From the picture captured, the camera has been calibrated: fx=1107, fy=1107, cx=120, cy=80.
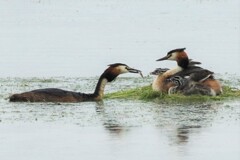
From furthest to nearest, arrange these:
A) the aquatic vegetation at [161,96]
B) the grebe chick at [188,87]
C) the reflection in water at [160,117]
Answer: the grebe chick at [188,87]
the aquatic vegetation at [161,96]
the reflection in water at [160,117]

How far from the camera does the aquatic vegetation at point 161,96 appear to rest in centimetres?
1789

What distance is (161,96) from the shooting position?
18203 mm

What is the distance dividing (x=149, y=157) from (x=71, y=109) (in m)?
4.42

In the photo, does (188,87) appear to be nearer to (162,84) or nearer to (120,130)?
(162,84)

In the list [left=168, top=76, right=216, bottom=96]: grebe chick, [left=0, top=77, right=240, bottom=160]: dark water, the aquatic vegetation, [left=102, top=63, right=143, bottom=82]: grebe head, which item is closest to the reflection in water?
[left=0, top=77, right=240, bottom=160]: dark water

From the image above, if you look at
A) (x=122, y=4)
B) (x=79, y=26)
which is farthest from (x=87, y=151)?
(x=122, y=4)

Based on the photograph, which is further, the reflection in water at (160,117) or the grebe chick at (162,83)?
the grebe chick at (162,83)

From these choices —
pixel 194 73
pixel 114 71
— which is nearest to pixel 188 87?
pixel 194 73

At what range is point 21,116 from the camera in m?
16.1

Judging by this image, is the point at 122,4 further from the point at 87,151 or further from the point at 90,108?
the point at 87,151

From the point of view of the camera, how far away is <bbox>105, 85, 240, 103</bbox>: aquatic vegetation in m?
17.9

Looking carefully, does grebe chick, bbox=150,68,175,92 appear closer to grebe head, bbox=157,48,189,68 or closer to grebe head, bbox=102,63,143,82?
grebe head, bbox=157,48,189,68

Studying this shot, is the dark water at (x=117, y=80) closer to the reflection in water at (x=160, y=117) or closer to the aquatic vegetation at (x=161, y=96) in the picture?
the reflection in water at (x=160, y=117)

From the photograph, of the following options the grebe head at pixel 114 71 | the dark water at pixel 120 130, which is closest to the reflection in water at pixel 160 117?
the dark water at pixel 120 130
